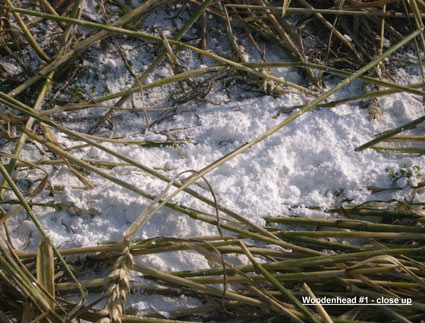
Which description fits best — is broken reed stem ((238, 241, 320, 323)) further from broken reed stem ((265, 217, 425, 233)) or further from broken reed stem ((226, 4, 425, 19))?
broken reed stem ((226, 4, 425, 19))

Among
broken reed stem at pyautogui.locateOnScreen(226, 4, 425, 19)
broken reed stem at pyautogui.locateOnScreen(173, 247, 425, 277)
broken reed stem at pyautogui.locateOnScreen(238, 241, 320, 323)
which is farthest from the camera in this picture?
broken reed stem at pyautogui.locateOnScreen(226, 4, 425, 19)

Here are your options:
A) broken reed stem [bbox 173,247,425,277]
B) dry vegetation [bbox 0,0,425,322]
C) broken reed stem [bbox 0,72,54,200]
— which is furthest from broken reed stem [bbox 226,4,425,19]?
broken reed stem [bbox 173,247,425,277]

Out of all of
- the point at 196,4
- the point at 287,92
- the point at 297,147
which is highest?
the point at 196,4

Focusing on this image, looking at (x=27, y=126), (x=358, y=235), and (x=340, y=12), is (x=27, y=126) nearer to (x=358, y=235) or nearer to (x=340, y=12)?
(x=358, y=235)

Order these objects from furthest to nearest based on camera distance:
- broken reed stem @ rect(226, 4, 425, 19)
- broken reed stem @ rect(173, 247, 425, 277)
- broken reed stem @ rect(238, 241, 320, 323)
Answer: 1. broken reed stem @ rect(226, 4, 425, 19)
2. broken reed stem @ rect(173, 247, 425, 277)
3. broken reed stem @ rect(238, 241, 320, 323)

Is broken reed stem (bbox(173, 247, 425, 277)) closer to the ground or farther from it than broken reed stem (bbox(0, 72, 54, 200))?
closer to the ground

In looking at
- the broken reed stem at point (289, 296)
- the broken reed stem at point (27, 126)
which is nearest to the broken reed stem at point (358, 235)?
the broken reed stem at point (289, 296)

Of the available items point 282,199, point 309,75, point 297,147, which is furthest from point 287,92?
point 282,199

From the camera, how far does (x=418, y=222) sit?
3.90 ft

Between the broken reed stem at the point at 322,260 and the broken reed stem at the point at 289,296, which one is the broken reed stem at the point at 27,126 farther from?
Answer: the broken reed stem at the point at 289,296

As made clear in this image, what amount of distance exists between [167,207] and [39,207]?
15.0 inches

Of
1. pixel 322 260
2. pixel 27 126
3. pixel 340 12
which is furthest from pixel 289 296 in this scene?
pixel 340 12

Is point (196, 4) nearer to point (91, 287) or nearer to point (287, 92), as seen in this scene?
point (287, 92)

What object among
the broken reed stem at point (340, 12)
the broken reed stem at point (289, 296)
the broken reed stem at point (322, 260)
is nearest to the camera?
the broken reed stem at point (289, 296)
